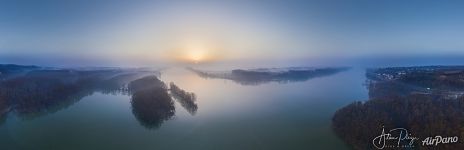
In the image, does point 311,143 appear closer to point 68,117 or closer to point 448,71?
point 448,71

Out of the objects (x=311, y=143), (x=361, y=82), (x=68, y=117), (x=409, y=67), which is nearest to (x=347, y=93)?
(x=361, y=82)

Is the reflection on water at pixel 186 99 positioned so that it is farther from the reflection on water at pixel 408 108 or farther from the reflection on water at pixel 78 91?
Answer: the reflection on water at pixel 408 108

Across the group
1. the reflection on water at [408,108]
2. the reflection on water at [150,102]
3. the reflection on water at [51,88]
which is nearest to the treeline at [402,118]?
the reflection on water at [408,108]

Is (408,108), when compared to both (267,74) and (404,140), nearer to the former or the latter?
(404,140)

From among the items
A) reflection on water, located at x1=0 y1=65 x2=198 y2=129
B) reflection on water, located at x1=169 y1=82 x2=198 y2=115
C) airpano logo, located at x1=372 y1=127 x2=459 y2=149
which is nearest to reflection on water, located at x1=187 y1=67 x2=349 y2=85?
reflection on water, located at x1=169 y1=82 x2=198 y2=115

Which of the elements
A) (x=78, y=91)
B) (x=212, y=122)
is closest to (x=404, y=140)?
(x=212, y=122)

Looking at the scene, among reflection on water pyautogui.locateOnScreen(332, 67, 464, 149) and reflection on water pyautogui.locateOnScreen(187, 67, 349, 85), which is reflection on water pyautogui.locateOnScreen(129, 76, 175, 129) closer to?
reflection on water pyautogui.locateOnScreen(187, 67, 349, 85)
